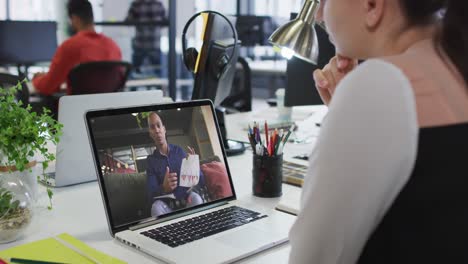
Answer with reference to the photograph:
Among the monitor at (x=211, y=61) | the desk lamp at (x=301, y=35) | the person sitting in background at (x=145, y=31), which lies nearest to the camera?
the desk lamp at (x=301, y=35)

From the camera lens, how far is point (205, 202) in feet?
3.91

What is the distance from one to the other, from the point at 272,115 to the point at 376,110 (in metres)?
1.85

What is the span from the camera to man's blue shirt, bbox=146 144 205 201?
1118mm

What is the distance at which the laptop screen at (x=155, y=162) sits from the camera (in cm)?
108

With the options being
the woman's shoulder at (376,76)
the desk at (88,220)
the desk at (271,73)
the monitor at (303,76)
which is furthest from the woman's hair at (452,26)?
the desk at (271,73)

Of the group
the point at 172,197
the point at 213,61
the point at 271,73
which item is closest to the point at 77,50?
the point at 271,73

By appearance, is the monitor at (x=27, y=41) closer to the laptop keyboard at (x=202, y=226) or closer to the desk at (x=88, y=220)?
the desk at (x=88, y=220)

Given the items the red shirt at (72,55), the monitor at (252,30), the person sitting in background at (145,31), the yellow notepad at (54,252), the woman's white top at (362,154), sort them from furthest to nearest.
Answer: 1. the person sitting in background at (145,31)
2. the monitor at (252,30)
3. the red shirt at (72,55)
4. the yellow notepad at (54,252)
5. the woman's white top at (362,154)

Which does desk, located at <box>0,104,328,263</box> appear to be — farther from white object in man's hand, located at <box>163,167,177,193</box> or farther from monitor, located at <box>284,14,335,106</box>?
monitor, located at <box>284,14,335,106</box>

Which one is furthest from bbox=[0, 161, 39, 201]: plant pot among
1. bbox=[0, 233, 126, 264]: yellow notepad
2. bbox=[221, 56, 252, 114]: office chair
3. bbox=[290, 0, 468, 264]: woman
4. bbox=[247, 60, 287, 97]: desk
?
bbox=[247, 60, 287, 97]: desk

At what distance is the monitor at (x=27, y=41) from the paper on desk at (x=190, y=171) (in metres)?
3.59

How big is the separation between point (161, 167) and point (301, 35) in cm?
66

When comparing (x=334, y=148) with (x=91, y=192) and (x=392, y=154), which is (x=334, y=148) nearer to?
(x=392, y=154)

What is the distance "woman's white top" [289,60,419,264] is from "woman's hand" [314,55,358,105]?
593mm
